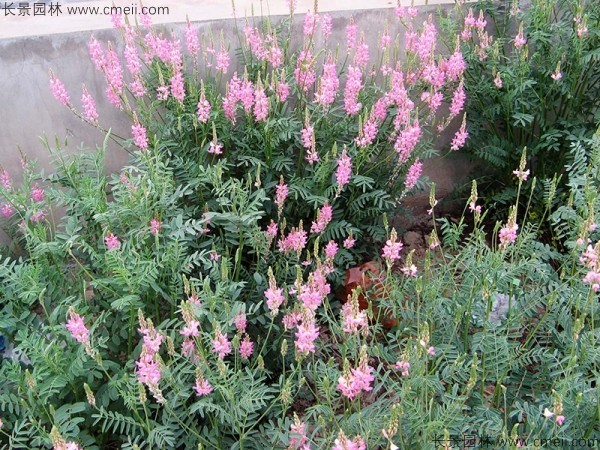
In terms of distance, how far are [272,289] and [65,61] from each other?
1.98m

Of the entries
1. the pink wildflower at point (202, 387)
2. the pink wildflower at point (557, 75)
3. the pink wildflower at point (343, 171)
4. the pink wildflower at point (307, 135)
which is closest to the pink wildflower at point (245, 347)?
the pink wildflower at point (202, 387)

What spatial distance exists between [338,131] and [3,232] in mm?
1887

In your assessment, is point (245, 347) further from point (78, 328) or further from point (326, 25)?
point (326, 25)

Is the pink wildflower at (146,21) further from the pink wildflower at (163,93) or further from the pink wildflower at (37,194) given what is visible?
the pink wildflower at (37,194)

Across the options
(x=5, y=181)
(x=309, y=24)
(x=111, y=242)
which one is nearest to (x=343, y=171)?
(x=309, y=24)

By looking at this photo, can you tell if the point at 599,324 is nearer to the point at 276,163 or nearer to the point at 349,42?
the point at 276,163

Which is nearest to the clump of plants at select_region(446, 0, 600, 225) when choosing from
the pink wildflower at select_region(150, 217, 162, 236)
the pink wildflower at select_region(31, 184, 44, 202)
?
the pink wildflower at select_region(150, 217, 162, 236)

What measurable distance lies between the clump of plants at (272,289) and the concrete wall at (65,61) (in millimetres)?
123

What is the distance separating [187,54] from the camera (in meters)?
3.48

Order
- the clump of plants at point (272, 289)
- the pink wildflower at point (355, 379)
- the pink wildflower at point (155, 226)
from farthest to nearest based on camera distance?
the pink wildflower at point (155, 226) < the clump of plants at point (272, 289) < the pink wildflower at point (355, 379)

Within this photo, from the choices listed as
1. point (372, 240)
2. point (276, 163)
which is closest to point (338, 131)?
point (276, 163)

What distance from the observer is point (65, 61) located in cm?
338

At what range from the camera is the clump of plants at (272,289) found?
2156 millimetres

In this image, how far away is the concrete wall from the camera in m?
3.35
